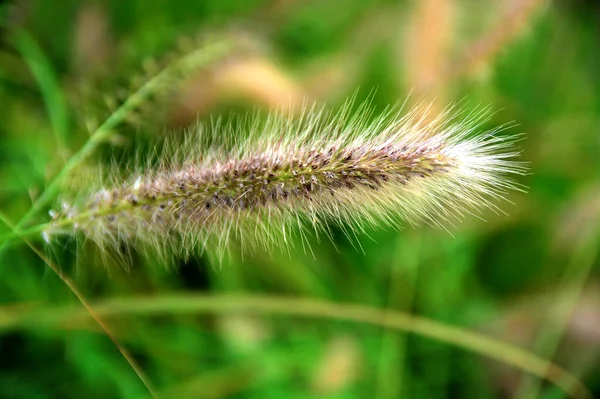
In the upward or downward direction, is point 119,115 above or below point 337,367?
above

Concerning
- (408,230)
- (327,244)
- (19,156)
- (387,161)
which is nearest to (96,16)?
(19,156)

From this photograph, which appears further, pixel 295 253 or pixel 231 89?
pixel 295 253

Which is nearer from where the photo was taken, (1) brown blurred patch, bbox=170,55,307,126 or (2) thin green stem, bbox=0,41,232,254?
(2) thin green stem, bbox=0,41,232,254

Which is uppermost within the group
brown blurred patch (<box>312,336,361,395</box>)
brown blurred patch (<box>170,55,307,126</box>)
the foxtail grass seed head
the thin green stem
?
brown blurred patch (<box>170,55,307,126</box>)

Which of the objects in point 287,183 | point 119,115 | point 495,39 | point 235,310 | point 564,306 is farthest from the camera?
point 564,306

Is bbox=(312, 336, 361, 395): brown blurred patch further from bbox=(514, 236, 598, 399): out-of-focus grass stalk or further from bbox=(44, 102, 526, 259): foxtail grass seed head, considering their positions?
bbox=(44, 102, 526, 259): foxtail grass seed head

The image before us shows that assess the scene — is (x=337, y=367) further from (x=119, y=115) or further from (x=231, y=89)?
(x=119, y=115)

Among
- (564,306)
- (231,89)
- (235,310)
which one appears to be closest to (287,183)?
(235,310)

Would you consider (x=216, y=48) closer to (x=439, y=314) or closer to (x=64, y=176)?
(x=64, y=176)

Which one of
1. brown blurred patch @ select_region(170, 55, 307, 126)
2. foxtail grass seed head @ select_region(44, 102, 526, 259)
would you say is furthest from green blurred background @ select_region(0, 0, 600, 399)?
foxtail grass seed head @ select_region(44, 102, 526, 259)
